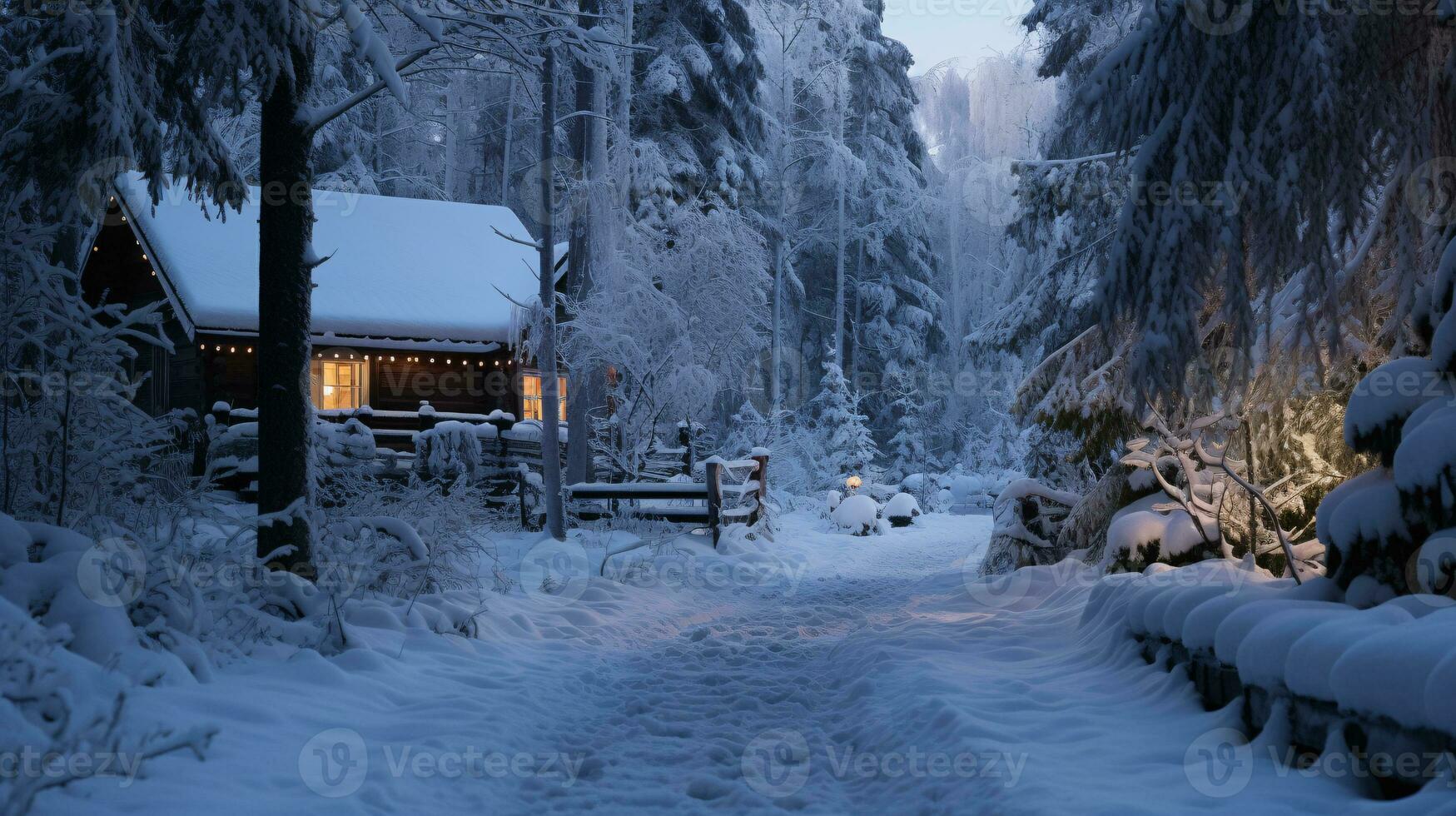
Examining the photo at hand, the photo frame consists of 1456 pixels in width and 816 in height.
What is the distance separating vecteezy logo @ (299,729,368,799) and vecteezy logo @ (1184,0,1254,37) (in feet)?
20.3

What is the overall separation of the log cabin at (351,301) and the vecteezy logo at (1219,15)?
41.7 feet

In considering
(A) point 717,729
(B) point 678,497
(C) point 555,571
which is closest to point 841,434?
(B) point 678,497

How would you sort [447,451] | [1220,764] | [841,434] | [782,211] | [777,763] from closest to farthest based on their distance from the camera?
1. [1220,764]
2. [777,763]
3. [447,451]
4. [841,434]
5. [782,211]

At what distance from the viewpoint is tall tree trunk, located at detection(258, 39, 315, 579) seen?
A: 6.75 metres

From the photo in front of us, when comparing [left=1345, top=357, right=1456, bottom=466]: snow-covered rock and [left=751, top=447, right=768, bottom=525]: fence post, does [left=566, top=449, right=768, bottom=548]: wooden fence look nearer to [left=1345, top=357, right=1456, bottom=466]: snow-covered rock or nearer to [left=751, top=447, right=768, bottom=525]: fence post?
[left=751, top=447, right=768, bottom=525]: fence post

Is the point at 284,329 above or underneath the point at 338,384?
above

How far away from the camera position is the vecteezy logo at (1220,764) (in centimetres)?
384

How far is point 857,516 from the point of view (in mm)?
20547

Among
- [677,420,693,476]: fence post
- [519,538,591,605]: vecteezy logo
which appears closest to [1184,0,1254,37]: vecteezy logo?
[519,538,591,605]: vecteezy logo

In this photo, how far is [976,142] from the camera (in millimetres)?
39094

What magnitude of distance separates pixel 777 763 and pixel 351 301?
16820 millimetres

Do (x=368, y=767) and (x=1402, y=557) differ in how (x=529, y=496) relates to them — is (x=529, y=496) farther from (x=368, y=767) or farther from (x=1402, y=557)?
(x=1402, y=557)

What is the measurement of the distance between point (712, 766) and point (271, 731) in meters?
2.16

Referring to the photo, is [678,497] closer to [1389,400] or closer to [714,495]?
[714,495]
